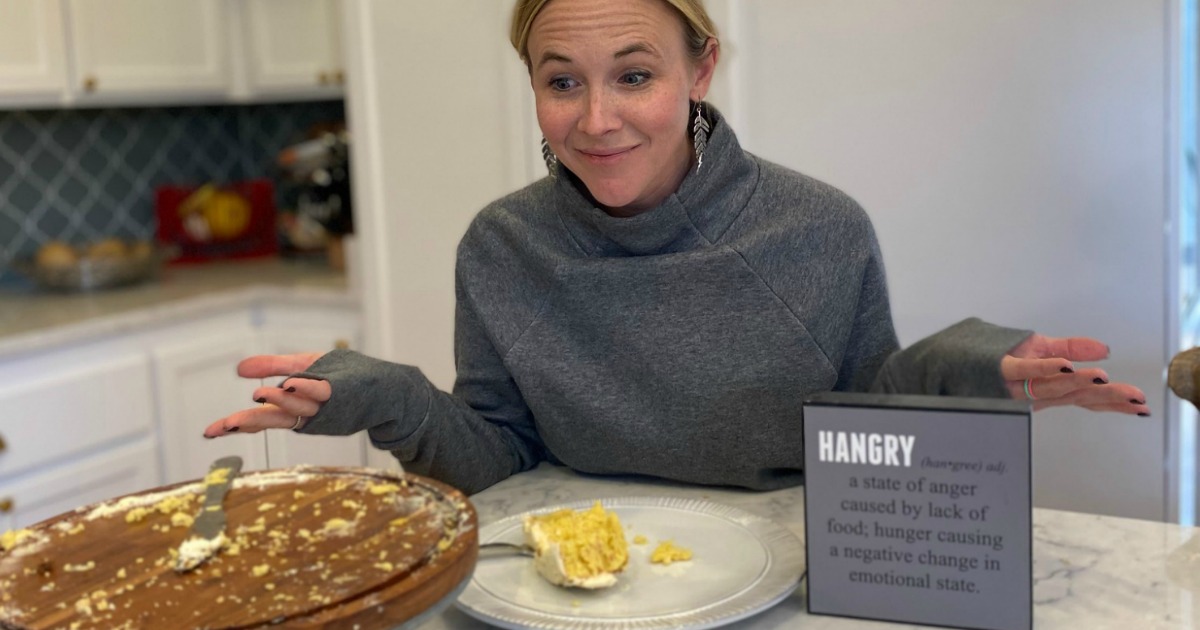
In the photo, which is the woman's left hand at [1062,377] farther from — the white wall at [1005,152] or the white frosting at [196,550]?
the white wall at [1005,152]

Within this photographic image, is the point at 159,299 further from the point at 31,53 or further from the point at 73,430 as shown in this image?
the point at 31,53

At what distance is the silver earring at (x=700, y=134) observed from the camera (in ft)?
4.18

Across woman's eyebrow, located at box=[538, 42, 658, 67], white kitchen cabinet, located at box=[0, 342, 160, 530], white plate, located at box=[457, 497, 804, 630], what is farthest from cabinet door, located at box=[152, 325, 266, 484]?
white plate, located at box=[457, 497, 804, 630]

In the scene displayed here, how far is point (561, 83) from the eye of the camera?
1.24 m

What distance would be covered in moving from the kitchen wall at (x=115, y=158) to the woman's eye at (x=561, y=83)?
2.21 metres

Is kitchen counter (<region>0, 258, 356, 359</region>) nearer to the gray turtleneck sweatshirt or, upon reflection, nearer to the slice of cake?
the gray turtleneck sweatshirt

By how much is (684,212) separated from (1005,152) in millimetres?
885

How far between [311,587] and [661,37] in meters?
0.69

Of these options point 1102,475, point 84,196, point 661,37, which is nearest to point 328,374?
point 661,37

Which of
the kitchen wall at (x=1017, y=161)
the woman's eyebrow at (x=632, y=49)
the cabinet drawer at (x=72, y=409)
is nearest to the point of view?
the woman's eyebrow at (x=632, y=49)

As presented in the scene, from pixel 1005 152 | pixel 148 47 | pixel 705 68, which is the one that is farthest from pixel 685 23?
pixel 148 47

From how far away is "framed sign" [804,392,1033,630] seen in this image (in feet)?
2.65

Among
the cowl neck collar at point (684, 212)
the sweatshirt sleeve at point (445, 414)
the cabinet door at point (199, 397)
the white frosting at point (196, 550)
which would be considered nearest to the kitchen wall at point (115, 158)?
the cabinet door at point (199, 397)

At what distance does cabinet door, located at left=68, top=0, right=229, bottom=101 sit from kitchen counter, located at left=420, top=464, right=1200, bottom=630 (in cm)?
207
